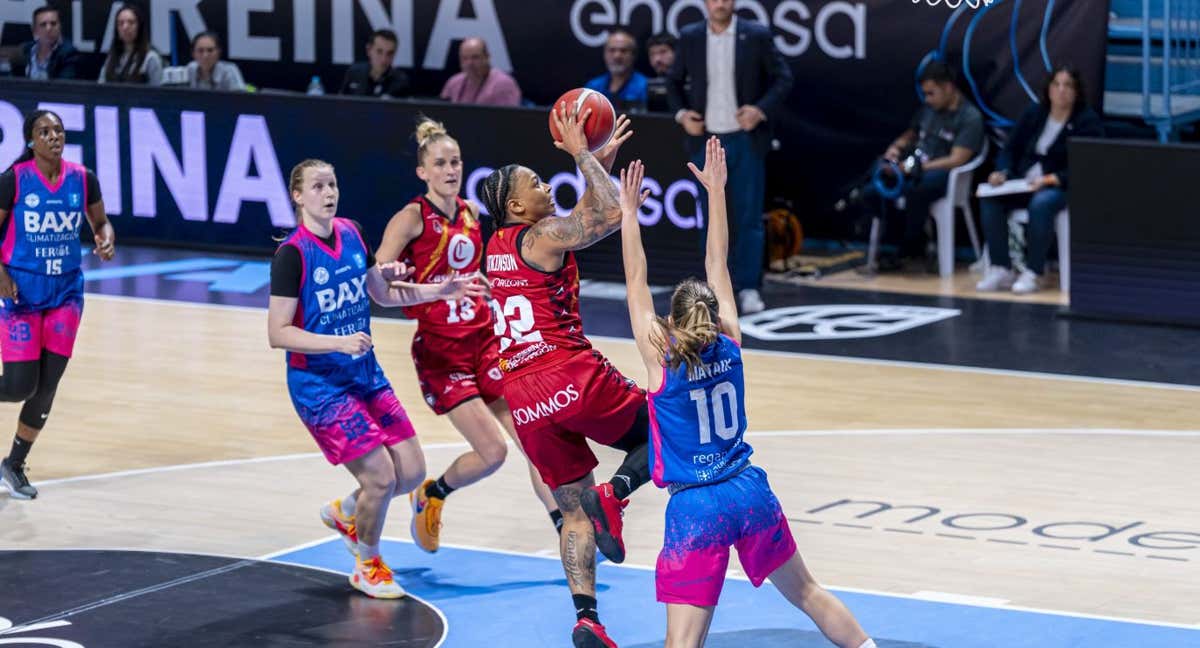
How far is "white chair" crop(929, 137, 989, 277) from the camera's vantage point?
1638 cm

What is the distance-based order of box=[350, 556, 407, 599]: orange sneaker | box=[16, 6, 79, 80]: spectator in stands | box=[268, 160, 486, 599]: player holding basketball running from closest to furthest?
box=[268, 160, 486, 599]: player holding basketball, box=[350, 556, 407, 599]: orange sneaker, box=[16, 6, 79, 80]: spectator in stands

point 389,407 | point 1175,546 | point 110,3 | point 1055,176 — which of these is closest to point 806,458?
point 1175,546

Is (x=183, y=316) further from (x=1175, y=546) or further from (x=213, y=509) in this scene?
(x=1175, y=546)

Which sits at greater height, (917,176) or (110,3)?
(110,3)

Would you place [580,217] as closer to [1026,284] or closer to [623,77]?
[1026,284]

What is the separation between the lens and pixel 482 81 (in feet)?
56.6

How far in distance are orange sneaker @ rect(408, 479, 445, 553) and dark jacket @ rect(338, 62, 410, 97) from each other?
30.9 feet

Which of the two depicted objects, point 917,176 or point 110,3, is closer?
point 917,176

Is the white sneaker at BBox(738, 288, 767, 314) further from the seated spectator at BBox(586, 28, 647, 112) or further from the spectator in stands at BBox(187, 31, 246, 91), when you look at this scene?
the spectator in stands at BBox(187, 31, 246, 91)

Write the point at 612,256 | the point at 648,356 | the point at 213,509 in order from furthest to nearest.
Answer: the point at 612,256 → the point at 213,509 → the point at 648,356

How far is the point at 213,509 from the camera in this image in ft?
32.1

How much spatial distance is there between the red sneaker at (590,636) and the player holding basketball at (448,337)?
136 cm

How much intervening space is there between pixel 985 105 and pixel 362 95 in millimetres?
5533

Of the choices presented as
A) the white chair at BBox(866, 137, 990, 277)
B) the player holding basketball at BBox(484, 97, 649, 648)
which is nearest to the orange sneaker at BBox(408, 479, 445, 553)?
the player holding basketball at BBox(484, 97, 649, 648)
